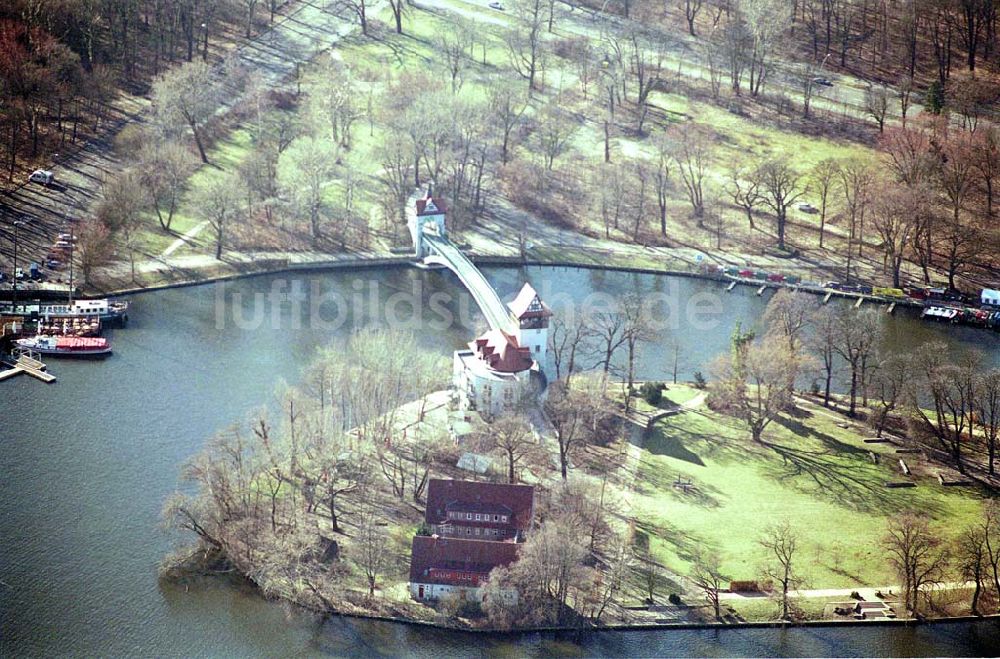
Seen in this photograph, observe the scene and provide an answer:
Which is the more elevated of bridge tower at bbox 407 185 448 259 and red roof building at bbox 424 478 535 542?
bridge tower at bbox 407 185 448 259

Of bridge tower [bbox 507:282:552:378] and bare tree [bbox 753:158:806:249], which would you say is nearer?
bridge tower [bbox 507:282:552:378]

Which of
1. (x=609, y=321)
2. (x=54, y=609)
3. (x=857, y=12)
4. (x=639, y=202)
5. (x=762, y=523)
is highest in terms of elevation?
(x=857, y=12)

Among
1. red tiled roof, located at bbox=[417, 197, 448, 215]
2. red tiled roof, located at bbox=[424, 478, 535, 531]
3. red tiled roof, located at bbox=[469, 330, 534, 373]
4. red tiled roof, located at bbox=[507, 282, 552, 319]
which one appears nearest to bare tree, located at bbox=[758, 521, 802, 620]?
red tiled roof, located at bbox=[424, 478, 535, 531]

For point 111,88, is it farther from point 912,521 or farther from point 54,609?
point 912,521

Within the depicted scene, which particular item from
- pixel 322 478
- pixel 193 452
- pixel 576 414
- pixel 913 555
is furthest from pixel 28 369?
pixel 913 555

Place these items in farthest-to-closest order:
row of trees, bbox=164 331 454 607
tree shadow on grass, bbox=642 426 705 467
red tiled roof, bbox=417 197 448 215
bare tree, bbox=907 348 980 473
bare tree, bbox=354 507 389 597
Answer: red tiled roof, bbox=417 197 448 215 < bare tree, bbox=907 348 980 473 < tree shadow on grass, bbox=642 426 705 467 < row of trees, bbox=164 331 454 607 < bare tree, bbox=354 507 389 597

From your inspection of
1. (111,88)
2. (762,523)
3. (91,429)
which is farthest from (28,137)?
(762,523)

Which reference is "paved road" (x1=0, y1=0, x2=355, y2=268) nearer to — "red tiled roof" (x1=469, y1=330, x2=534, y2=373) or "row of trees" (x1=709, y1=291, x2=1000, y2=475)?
"red tiled roof" (x1=469, y1=330, x2=534, y2=373)
